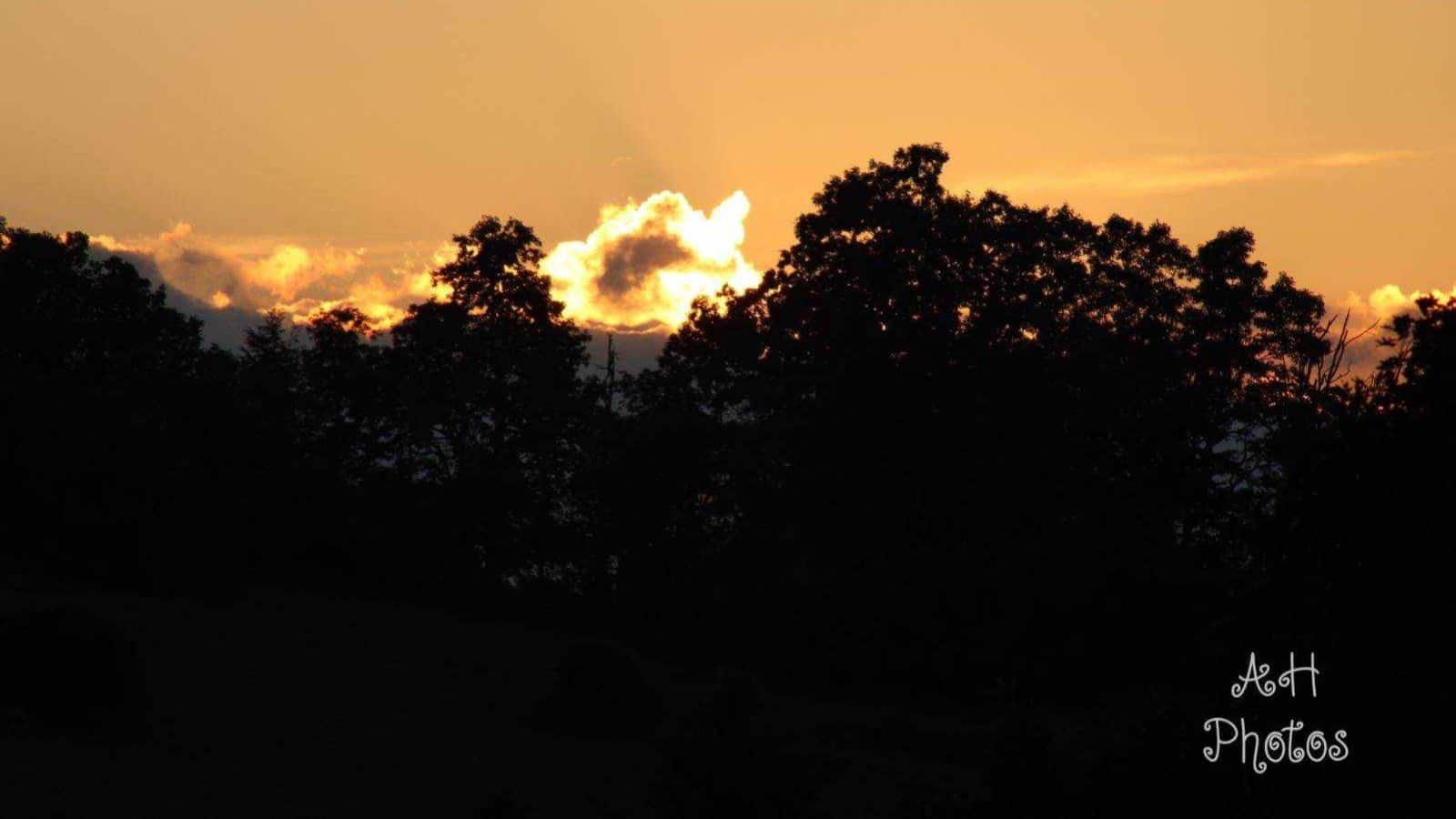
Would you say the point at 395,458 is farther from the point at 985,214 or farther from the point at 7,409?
the point at 985,214

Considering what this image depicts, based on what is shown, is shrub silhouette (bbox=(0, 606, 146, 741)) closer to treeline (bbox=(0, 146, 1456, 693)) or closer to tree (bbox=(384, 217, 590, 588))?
treeline (bbox=(0, 146, 1456, 693))

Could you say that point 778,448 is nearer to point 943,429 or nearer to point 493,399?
point 943,429

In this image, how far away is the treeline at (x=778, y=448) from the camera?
48.4 metres

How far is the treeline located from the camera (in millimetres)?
48438

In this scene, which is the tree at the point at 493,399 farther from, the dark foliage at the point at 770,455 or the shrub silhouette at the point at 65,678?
the shrub silhouette at the point at 65,678

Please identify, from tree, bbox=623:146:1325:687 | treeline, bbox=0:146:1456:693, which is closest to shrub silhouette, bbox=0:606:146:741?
treeline, bbox=0:146:1456:693

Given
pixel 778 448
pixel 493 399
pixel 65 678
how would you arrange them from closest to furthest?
pixel 65 678
pixel 778 448
pixel 493 399

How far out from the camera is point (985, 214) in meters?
52.2

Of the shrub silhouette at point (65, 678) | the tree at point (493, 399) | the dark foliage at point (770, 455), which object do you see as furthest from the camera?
the tree at point (493, 399)

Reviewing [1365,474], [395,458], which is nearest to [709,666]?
[395,458]

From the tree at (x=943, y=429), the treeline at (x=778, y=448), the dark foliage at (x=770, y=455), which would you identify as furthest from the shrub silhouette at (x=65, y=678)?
the tree at (x=943, y=429)

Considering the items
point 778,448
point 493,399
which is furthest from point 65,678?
point 493,399

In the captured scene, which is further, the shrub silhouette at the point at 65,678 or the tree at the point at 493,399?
the tree at the point at 493,399

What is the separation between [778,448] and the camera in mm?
48438
